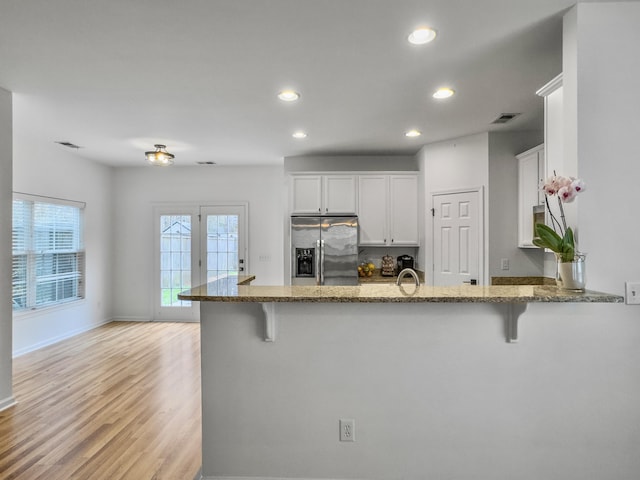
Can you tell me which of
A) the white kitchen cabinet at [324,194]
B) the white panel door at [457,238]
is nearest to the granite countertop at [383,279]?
the white panel door at [457,238]

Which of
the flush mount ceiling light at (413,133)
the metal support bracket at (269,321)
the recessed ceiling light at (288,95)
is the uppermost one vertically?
the flush mount ceiling light at (413,133)

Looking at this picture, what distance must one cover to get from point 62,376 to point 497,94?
4.93 m

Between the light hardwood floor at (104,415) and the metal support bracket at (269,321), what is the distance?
100 centimetres

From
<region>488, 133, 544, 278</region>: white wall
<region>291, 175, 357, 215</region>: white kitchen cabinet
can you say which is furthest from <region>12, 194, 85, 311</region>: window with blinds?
<region>488, 133, 544, 278</region>: white wall

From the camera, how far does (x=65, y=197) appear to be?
5191 millimetres

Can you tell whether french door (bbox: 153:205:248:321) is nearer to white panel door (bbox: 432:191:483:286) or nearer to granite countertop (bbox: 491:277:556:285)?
white panel door (bbox: 432:191:483:286)

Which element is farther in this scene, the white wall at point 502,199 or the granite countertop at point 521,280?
the white wall at point 502,199

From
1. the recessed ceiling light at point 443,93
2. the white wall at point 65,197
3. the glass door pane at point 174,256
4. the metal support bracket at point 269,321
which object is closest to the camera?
the metal support bracket at point 269,321

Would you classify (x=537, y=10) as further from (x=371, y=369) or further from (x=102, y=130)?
(x=102, y=130)

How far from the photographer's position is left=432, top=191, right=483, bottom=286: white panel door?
418cm

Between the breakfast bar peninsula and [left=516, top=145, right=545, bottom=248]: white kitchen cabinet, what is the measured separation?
211cm

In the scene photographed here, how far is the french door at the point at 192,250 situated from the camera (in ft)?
20.1

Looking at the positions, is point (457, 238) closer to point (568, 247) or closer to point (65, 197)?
point (568, 247)

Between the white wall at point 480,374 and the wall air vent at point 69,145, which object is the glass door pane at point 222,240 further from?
the white wall at point 480,374
